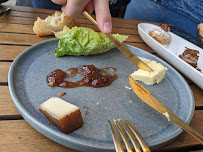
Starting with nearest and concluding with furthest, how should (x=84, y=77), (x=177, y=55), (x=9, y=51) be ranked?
1. (x=84, y=77)
2. (x=9, y=51)
3. (x=177, y=55)

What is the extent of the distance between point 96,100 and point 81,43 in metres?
0.71

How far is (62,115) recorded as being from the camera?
859mm

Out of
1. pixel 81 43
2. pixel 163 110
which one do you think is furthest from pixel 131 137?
pixel 81 43

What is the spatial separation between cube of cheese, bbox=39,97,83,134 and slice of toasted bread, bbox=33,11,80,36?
1051 millimetres

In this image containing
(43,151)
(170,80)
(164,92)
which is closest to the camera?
(43,151)

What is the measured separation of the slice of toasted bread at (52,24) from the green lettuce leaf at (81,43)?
181 mm

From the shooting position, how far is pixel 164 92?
4.30 ft

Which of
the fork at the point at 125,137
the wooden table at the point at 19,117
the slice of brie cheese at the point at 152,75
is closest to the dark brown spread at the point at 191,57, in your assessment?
the wooden table at the point at 19,117

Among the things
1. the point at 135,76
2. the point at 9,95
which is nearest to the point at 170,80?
the point at 135,76

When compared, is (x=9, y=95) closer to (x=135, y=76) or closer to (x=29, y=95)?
(x=29, y=95)

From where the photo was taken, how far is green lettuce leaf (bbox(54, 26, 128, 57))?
5.05 feet

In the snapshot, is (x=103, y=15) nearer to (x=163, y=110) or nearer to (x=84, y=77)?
(x=84, y=77)

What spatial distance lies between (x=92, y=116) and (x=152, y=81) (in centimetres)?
58

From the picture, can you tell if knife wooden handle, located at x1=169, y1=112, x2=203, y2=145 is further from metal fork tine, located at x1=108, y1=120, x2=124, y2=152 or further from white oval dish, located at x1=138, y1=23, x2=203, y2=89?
white oval dish, located at x1=138, y1=23, x2=203, y2=89
